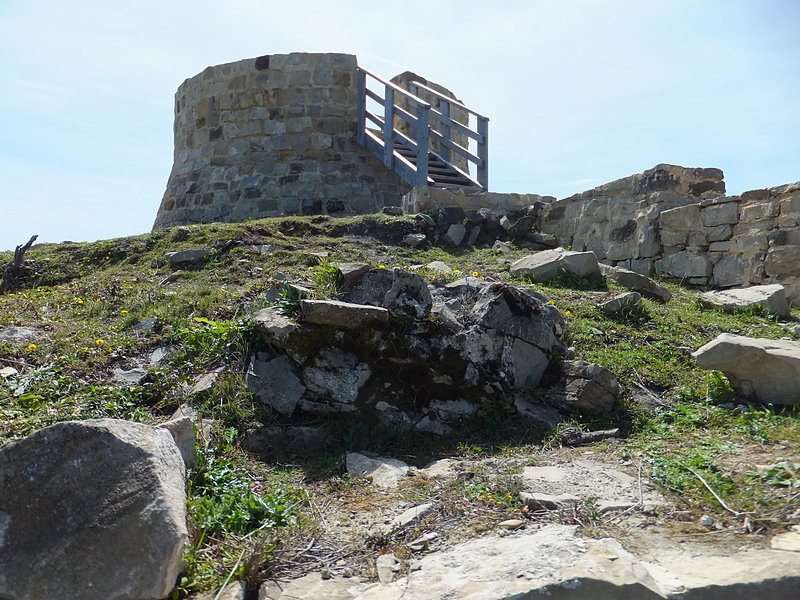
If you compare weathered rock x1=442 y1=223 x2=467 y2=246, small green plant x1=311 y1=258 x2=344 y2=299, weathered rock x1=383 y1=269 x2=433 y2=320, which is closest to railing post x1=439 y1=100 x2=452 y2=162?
weathered rock x1=442 y1=223 x2=467 y2=246

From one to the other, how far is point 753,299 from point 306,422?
4507 mm

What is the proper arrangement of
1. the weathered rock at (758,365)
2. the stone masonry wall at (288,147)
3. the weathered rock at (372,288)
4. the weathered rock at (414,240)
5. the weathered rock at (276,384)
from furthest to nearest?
the stone masonry wall at (288,147) < the weathered rock at (414,240) < the weathered rock at (372,288) < the weathered rock at (276,384) < the weathered rock at (758,365)

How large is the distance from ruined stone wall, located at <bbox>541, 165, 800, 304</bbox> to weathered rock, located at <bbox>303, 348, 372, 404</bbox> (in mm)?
4901

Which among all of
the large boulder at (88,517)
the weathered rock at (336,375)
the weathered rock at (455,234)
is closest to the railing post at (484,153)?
the weathered rock at (455,234)

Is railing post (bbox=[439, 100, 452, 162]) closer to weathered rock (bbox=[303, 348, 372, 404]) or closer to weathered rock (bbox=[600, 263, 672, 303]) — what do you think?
weathered rock (bbox=[600, 263, 672, 303])

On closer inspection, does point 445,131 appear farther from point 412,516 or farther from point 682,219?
point 412,516

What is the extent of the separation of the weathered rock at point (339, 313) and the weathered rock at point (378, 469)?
2.94 feet

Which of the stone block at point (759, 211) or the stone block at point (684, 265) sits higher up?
the stone block at point (759, 211)

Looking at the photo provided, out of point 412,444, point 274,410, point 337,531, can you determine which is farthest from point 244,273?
point 337,531

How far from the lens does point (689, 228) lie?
24.3 ft

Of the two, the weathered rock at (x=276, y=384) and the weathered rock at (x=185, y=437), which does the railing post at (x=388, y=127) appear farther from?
the weathered rock at (x=185, y=437)

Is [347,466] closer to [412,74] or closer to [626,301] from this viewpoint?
[626,301]

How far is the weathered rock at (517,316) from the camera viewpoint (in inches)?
170

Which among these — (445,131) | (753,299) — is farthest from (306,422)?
(445,131)
